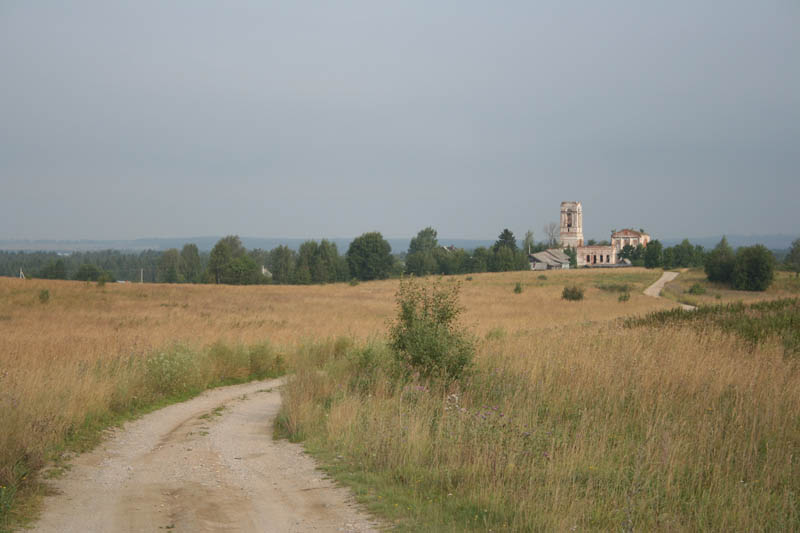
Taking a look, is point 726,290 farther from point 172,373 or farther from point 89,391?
point 89,391

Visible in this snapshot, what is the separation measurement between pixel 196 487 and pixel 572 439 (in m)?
5.40

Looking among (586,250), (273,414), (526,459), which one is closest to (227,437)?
(273,414)

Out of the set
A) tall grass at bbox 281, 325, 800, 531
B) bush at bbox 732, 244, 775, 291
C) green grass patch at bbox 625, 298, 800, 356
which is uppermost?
bush at bbox 732, 244, 775, 291

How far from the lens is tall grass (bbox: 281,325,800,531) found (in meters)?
6.80

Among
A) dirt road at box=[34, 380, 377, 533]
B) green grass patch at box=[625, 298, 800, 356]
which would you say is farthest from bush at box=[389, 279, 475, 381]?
green grass patch at box=[625, 298, 800, 356]

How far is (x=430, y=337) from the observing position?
13.2 m

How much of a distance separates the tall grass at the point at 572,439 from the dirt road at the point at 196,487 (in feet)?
1.77

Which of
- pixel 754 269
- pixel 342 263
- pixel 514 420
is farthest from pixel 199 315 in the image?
pixel 342 263

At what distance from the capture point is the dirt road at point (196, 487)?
6582 millimetres

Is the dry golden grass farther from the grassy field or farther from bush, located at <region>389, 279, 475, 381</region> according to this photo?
bush, located at <region>389, 279, 475, 381</region>

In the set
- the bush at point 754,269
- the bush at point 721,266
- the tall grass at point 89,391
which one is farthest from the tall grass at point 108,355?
the bush at point 721,266

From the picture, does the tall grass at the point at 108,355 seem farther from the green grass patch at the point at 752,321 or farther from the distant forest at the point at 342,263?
the distant forest at the point at 342,263

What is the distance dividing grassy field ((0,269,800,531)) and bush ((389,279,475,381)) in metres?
0.52

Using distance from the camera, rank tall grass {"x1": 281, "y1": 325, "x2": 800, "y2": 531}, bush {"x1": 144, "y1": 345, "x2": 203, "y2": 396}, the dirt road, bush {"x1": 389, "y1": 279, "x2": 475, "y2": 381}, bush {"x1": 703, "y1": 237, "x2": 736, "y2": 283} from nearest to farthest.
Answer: the dirt road, tall grass {"x1": 281, "y1": 325, "x2": 800, "y2": 531}, bush {"x1": 389, "y1": 279, "x2": 475, "y2": 381}, bush {"x1": 144, "y1": 345, "x2": 203, "y2": 396}, bush {"x1": 703, "y1": 237, "x2": 736, "y2": 283}
